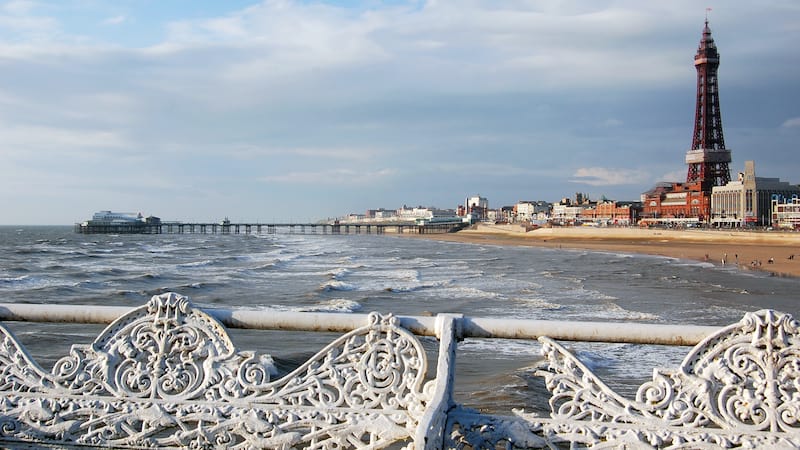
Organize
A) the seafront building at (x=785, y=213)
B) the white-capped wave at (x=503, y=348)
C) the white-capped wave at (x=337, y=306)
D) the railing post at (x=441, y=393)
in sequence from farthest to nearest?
the seafront building at (x=785, y=213) < the white-capped wave at (x=337, y=306) < the white-capped wave at (x=503, y=348) < the railing post at (x=441, y=393)

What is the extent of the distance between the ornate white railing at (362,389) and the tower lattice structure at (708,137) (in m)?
116

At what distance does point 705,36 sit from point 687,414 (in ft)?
417

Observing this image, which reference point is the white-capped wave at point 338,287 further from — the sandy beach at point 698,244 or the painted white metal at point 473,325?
the sandy beach at point 698,244

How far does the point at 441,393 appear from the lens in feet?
8.21

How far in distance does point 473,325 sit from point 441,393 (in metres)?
0.36

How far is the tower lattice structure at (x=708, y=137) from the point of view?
356ft

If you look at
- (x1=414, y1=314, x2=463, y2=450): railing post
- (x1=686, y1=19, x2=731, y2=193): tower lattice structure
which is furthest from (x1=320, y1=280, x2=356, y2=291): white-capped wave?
(x1=686, y1=19, x2=731, y2=193): tower lattice structure

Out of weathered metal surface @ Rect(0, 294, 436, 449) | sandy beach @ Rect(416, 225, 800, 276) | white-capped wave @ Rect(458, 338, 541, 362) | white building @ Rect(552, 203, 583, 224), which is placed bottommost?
sandy beach @ Rect(416, 225, 800, 276)

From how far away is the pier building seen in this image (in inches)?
4262

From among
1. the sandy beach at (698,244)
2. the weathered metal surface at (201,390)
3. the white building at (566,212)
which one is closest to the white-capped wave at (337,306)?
the weathered metal surface at (201,390)

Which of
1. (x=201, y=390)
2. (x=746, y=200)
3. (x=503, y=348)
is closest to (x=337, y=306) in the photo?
(x=503, y=348)

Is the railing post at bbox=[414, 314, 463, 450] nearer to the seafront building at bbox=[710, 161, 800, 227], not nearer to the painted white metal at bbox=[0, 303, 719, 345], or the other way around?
the painted white metal at bbox=[0, 303, 719, 345]

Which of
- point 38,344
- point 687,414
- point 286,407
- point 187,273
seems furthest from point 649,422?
point 187,273

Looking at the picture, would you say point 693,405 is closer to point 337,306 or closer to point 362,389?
point 362,389
